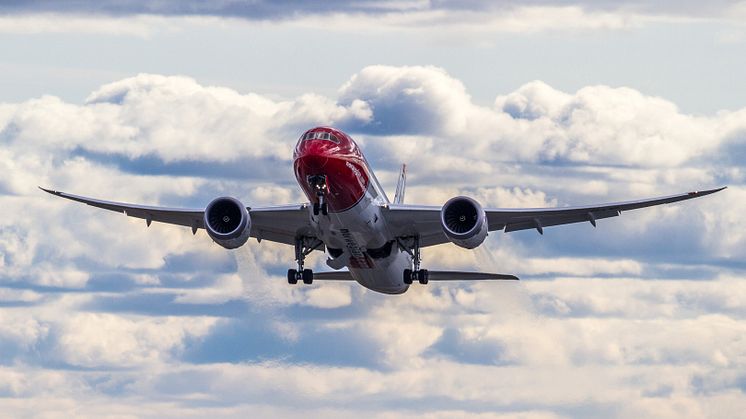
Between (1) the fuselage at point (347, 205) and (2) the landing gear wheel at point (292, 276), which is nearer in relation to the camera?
(1) the fuselage at point (347, 205)

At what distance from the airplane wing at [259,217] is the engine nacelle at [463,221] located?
6545mm

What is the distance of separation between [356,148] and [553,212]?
10330mm

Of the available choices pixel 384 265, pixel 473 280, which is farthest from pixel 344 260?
pixel 473 280

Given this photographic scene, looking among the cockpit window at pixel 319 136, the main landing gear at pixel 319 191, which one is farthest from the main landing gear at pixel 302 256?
the cockpit window at pixel 319 136

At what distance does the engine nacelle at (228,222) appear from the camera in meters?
75.1

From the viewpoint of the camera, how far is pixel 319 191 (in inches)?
2800

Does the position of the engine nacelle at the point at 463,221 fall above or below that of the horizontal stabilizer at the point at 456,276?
above

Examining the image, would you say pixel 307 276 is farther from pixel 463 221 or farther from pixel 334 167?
pixel 334 167

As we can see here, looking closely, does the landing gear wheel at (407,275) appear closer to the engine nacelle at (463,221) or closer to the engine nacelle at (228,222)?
the engine nacelle at (463,221)

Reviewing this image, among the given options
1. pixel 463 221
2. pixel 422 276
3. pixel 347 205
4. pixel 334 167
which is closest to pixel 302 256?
pixel 422 276

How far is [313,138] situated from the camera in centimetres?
7094

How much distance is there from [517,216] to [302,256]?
10878mm

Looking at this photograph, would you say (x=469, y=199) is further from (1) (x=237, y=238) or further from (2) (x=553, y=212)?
(1) (x=237, y=238)

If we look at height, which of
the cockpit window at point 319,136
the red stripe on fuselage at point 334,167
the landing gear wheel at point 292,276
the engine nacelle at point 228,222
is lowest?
the landing gear wheel at point 292,276
